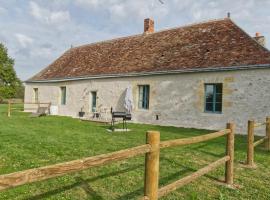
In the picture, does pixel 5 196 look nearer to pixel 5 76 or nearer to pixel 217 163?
pixel 217 163

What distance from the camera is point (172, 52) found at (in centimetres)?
1648

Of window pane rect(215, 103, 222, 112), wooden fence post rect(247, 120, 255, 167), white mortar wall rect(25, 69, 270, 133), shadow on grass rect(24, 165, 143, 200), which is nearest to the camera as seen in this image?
shadow on grass rect(24, 165, 143, 200)

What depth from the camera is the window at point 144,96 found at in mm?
16514

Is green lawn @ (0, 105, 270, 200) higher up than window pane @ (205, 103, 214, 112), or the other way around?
window pane @ (205, 103, 214, 112)

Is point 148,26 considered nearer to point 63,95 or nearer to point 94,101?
point 94,101

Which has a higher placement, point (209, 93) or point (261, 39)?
point (261, 39)

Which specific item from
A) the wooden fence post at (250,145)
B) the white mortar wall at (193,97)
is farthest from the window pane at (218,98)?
the wooden fence post at (250,145)

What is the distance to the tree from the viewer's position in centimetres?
4656

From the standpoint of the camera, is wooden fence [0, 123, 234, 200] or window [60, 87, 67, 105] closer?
wooden fence [0, 123, 234, 200]

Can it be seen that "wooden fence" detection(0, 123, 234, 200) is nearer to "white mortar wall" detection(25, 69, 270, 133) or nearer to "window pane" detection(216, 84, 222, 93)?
"white mortar wall" detection(25, 69, 270, 133)

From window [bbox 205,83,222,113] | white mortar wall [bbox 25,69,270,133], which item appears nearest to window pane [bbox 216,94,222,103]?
window [bbox 205,83,222,113]

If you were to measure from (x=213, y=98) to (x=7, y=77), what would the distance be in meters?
42.6

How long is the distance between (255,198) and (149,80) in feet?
38.8

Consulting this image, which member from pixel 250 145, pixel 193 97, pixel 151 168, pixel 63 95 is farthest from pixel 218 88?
pixel 63 95
